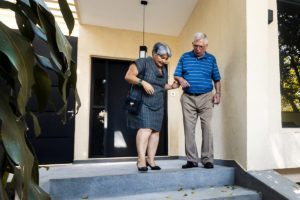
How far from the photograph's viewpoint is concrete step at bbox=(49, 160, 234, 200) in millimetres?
1978

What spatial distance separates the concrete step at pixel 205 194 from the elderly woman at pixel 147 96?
0.30 m

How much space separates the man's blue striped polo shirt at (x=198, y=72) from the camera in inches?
103

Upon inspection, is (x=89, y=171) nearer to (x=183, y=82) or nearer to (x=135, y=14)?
(x=183, y=82)

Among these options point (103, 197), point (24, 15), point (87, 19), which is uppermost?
point (87, 19)

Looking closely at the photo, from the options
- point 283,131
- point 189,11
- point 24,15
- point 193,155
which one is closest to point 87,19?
point 189,11

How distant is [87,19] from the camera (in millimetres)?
3963

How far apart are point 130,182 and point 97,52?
2.65m

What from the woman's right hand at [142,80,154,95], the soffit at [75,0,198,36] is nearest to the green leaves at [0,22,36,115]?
the woman's right hand at [142,80,154,95]

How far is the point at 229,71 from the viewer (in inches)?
112

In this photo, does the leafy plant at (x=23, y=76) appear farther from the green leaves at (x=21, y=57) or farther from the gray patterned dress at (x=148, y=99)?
the gray patterned dress at (x=148, y=99)

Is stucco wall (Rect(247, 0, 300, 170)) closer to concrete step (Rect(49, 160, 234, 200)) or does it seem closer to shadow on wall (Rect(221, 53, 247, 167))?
shadow on wall (Rect(221, 53, 247, 167))

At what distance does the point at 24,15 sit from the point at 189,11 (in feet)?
12.3

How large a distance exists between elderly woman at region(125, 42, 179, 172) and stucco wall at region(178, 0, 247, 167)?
88 centimetres

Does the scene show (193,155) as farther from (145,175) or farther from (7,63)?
(7,63)
